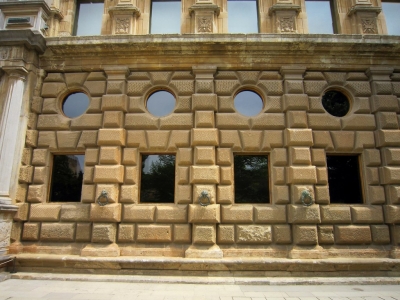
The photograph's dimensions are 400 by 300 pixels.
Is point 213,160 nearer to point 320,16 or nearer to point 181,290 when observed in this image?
point 181,290

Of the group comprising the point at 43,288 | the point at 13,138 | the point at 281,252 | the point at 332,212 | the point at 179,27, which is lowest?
the point at 43,288

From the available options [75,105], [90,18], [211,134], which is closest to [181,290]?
[211,134]

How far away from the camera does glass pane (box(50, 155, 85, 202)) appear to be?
8.05 m

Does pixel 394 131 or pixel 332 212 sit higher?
pixel 394 131

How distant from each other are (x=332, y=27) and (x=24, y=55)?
10.2 metres

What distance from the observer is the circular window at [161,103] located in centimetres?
840

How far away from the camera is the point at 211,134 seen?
7832 mm

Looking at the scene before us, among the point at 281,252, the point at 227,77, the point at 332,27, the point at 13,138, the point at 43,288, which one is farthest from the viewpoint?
the point at 332,27

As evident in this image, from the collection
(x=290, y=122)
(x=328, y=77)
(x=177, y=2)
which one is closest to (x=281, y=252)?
(x=290, y=122)

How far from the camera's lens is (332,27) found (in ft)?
30.9

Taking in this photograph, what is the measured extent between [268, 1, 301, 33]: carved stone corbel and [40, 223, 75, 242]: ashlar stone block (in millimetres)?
8798

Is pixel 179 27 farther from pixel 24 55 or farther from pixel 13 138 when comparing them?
pixel 13 138

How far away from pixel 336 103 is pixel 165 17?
6.53 meters

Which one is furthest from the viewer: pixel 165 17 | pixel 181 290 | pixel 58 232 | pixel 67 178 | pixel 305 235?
pixel 165 17
